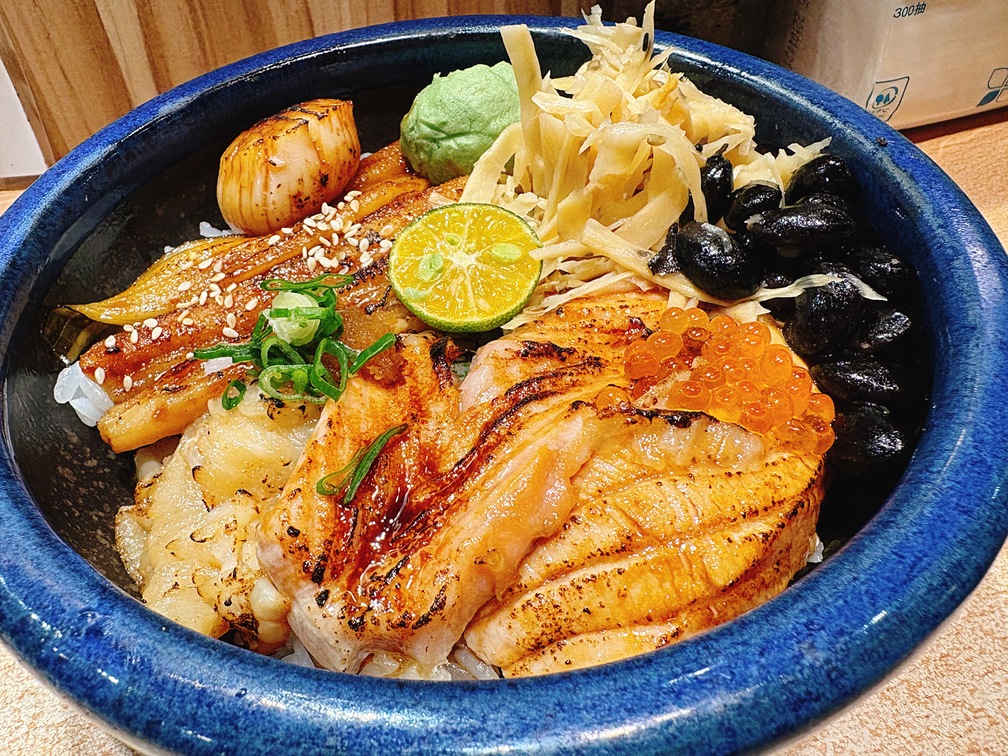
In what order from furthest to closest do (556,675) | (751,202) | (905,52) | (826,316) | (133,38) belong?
(133,38), (905,52), (751,202), (826,316), (556,675)

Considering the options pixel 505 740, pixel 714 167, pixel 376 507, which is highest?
pixel 714 167

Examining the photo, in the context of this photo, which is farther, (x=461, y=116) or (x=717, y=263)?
(x=461, y=116)

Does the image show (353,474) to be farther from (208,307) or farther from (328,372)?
(208,307)

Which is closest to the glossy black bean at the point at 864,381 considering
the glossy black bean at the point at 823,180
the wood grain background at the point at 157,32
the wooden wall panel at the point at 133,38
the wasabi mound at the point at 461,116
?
the glossy black bean at the point at 823,180

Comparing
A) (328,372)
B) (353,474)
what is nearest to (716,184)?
(328,372)

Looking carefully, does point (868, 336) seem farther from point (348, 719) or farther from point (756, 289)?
point (348, 719)

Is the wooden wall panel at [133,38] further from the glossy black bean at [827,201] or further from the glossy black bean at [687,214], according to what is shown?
the glossy black bean at [827,201]

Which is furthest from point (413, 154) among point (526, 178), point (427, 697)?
point (427, 697)
